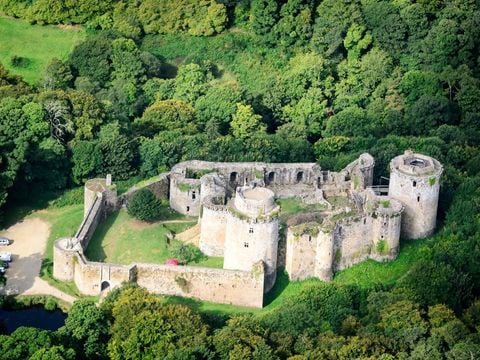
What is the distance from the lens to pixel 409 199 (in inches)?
4395

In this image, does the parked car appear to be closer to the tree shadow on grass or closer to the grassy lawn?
the tree shadow on grass

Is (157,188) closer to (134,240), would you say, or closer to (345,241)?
(134,240)

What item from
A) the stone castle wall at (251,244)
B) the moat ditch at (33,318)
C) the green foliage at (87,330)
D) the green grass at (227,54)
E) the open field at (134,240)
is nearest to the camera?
the green foliage at (87,330)

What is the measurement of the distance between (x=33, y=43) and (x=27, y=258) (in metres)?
36.8

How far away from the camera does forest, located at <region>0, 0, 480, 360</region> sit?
99562 mm

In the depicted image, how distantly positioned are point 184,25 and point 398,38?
20945 millimetres

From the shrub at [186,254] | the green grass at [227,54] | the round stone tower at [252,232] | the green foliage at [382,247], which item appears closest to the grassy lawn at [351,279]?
the green foliage at [382,247]

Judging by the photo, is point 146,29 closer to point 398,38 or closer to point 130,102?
point 130,102

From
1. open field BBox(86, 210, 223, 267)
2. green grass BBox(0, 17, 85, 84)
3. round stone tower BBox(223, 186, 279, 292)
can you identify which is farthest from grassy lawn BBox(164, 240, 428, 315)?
green grass BBox(0, 17, 85, 84)

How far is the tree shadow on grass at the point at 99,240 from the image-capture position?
4341 inches

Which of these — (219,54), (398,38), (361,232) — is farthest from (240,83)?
(361,232)

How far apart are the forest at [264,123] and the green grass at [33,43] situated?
106 cm

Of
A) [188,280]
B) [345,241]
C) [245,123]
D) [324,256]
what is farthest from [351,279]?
[245,123]

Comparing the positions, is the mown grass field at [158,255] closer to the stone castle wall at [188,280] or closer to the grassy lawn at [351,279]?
the grassy lawn at [351,279]
